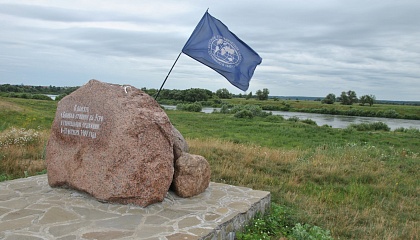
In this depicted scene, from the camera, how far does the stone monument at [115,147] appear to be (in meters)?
5.86

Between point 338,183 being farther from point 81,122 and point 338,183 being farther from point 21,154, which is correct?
point 21,154

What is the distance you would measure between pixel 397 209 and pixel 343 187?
1596 mm

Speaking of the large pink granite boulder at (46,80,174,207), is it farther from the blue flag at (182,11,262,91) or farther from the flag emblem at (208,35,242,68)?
the flag emblem at (208,35,242,68)

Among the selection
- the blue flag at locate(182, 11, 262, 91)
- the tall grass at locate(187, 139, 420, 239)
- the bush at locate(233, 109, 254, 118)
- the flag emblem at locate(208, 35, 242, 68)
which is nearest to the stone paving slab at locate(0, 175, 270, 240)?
the tall grass at locate(187, 139, 420, 239)

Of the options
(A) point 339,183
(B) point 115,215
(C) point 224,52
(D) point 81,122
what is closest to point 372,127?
(A) point 339,183

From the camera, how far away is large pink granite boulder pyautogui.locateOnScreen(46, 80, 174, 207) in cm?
586

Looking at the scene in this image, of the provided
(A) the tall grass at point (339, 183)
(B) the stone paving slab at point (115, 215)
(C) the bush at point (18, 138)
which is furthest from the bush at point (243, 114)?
(B) the stone paving slab at point (115, 215)

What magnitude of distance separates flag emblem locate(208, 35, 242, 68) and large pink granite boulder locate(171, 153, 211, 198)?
266cm

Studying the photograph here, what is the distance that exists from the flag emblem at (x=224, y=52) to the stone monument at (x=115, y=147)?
251 centimetres

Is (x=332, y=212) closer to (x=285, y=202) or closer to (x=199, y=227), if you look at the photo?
(x=285, y=202)

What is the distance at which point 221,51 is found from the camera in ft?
28.1

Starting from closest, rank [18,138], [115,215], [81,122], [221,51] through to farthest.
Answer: [115,215], [81,122], [221,51], [18,138]

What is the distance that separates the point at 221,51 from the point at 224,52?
0.08 meters

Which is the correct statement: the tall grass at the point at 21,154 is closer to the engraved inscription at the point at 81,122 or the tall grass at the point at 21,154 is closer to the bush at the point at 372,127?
the engraved inscription at the point at 81,122
